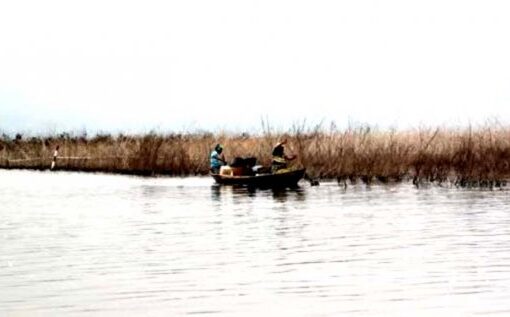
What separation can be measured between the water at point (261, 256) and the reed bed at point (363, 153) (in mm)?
2772

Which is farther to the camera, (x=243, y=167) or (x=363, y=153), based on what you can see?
(x=363, y=153)

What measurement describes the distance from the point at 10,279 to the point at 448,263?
453 centimetres

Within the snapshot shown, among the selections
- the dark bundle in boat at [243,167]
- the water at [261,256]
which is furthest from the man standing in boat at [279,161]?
the water at [261,256]

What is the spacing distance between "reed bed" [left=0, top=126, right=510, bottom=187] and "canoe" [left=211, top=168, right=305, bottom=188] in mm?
2783

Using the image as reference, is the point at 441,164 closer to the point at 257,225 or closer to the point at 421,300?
the point at 257,225

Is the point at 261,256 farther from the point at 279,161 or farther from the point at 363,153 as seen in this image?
the point at 363,153

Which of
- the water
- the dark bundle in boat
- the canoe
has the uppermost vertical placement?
the dark bundle in boat

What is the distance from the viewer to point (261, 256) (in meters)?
11.4

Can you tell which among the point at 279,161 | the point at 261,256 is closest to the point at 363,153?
the point at 279,161

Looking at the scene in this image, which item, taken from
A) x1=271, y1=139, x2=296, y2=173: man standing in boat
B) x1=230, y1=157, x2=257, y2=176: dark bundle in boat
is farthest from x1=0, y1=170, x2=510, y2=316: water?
x1=230, y1=157, x2=257, y2=176: dark bundle in boat

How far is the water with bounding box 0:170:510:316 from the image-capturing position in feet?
27.3

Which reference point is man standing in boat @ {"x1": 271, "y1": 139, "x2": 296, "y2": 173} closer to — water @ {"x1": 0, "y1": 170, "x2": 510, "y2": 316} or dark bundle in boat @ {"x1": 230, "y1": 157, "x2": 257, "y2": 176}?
dark bundle in boat @ {"x1": 230, "y1": 157, "x2": 257, "y2": 176}

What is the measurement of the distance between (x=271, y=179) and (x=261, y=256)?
39.2 ft

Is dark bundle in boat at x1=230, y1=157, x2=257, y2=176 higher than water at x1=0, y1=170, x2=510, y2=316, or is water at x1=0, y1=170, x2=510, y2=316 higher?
dark bundle in boat at x1=230, y1=157, x2=257, y2=176
